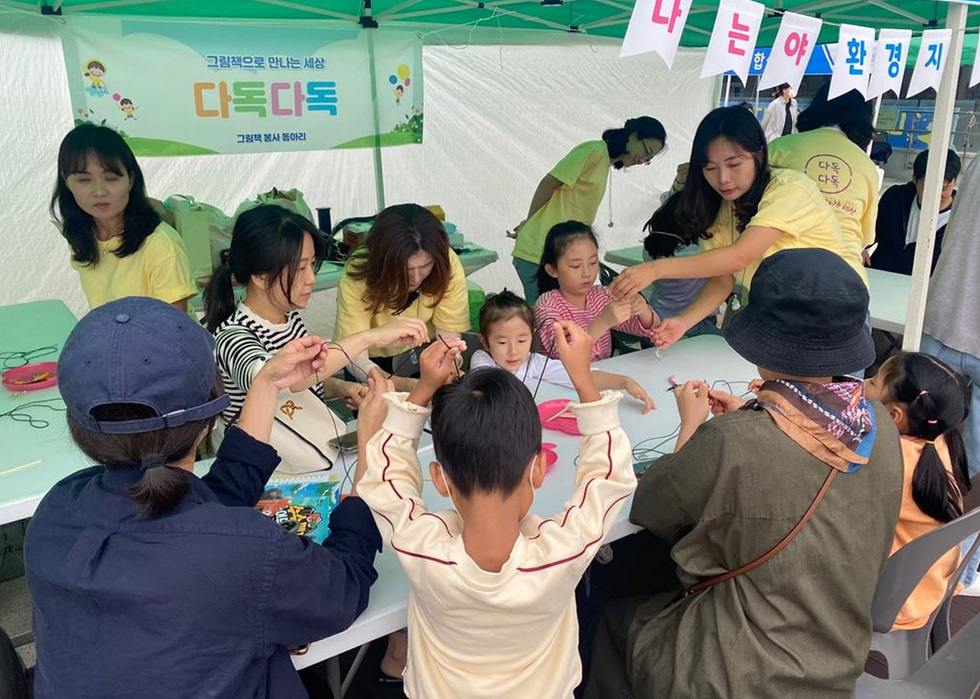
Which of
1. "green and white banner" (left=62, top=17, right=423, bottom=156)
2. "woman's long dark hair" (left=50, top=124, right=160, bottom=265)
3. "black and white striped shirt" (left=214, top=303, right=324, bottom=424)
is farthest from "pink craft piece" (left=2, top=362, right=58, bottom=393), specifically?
"green and white banner" (left=62, top=17, right=423, bottom=156)

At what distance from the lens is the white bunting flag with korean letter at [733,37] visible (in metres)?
1.86

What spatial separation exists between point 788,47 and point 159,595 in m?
2.11

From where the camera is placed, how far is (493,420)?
117 cm

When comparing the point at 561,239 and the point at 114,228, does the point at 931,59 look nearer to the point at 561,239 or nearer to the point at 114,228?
the point at 561,239

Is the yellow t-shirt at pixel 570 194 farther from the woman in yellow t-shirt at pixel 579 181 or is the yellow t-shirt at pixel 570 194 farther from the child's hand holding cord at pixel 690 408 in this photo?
the child's hand holding cord at pixel 690 408

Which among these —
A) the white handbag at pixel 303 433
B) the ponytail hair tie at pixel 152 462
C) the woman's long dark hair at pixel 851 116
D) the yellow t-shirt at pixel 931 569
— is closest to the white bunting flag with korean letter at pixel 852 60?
the woman's long dark hair at pixel 851 116

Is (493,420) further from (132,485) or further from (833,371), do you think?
(833,371)

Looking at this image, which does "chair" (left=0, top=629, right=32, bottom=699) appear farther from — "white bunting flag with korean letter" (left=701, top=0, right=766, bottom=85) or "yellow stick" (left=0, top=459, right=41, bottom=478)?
"white bunting flag with korean letter" (left=701, top=0, right=766, bottom=85)

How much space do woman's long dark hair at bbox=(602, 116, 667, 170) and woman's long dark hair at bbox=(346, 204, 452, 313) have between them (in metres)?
1.91

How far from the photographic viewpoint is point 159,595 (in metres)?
0.98

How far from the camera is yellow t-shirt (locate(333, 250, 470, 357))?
2.59 m

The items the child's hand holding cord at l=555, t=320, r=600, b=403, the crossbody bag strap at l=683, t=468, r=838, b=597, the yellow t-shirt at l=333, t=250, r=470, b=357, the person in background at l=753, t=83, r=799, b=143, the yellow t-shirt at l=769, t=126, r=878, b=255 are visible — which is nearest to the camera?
the crossbody bag strap at l=683, t=468, r=838, b=597

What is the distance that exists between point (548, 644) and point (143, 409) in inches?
31.6

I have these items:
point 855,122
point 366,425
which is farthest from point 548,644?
point 855,122
